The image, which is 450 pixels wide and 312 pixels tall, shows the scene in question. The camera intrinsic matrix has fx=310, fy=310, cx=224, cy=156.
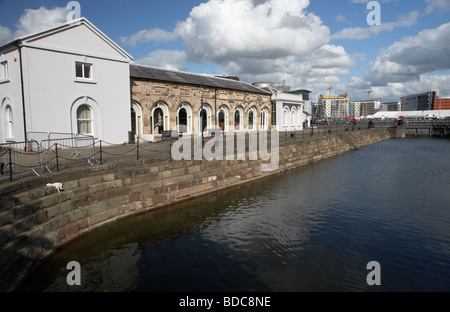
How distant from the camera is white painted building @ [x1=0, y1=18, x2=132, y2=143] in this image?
51.1ft

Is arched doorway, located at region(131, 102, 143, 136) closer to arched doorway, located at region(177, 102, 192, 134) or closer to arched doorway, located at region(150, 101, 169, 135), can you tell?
arched doorway, located at region(150, 101, 169, 135)

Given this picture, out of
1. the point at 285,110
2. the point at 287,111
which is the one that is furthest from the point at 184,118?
the point at 287,111

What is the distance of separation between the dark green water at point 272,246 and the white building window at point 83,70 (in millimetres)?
9982

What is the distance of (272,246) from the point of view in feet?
30.8

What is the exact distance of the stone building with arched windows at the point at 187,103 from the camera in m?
22.5

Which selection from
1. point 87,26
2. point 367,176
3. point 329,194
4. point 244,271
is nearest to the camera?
point 244,271

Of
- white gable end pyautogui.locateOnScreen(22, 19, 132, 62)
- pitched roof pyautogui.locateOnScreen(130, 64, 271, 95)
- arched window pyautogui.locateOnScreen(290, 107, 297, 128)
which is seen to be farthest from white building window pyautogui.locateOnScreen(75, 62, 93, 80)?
arched window pyautogui.locateOnScreen(290, 107, 297, 128)

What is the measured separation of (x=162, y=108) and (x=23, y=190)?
16.2 metres

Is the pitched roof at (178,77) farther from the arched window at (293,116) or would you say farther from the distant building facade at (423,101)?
the distant building facade at (423,101)

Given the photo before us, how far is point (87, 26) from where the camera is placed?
57.0 feet

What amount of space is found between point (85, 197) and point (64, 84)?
8948 mm

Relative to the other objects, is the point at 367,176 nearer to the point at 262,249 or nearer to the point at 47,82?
the point at 262,249
